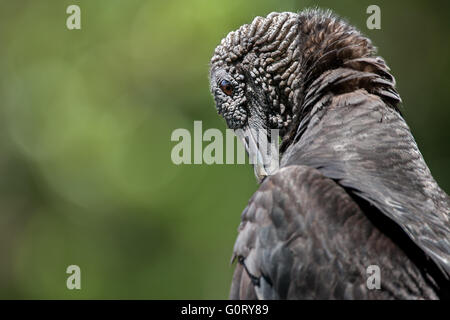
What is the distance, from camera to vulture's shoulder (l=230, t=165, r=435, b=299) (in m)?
2.79

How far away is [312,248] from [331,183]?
0.33 m

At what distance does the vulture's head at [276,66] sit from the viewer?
3.93 m

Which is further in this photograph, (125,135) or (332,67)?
(125,135)

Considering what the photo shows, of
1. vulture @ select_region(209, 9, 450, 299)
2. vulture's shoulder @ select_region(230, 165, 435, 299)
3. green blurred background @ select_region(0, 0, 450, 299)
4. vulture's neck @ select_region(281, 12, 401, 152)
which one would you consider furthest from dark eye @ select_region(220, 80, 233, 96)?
green blurred background @ select_region(0, 0, 450, 299)

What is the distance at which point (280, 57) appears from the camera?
4148 mm

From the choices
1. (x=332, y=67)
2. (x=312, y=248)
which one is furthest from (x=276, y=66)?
(x=312, y=248)

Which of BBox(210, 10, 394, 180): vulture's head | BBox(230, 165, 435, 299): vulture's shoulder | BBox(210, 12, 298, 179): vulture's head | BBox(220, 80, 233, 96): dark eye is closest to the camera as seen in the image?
BBox(230, 165, 435, 299): vulture's shoulder

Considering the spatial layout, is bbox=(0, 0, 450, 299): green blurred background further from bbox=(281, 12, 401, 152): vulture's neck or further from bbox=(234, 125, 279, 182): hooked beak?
bbox=(281, 12, 401, 152): vulture's neck

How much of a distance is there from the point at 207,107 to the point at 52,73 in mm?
2707

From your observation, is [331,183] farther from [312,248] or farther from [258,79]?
[258,79]

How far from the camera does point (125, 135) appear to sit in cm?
928

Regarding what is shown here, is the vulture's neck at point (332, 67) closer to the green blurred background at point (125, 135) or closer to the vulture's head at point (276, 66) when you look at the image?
the vulture's head at point (276, 66)

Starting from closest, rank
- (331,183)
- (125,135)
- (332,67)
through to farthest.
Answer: (331,183), (332,67), (125,135)

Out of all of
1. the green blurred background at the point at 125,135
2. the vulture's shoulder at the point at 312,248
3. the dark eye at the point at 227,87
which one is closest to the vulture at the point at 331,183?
the vulture's shoulder at the point at 312,248
